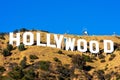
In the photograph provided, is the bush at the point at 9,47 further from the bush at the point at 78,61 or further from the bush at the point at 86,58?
the bush at the point at 86,58

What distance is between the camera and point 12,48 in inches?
6176

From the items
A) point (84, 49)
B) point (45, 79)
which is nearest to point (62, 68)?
point (45, 79)

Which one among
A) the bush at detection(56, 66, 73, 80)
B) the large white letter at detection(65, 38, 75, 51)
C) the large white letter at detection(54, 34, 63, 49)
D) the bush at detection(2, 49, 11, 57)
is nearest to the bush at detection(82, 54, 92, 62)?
the large white letter at detection(65, 38, 75, 51)

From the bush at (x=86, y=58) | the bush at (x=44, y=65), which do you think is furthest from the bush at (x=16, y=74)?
the bush at (x=86, y=58)

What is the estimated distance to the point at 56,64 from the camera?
14275cm

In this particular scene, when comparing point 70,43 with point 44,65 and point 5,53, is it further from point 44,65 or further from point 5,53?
point 44,65

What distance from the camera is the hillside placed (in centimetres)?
13350

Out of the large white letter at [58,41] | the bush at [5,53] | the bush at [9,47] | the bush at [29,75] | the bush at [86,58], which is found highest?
the large white letter at [58,41]

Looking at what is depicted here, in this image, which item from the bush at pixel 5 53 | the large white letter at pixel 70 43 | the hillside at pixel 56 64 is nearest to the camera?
the hillside at pixel 56 64

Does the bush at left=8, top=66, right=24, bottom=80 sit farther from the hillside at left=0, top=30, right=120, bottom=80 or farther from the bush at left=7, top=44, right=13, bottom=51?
the bush at left=7, top=44, right=13, bottom=51

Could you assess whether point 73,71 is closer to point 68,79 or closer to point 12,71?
point 68,79

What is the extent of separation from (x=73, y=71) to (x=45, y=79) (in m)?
12.4

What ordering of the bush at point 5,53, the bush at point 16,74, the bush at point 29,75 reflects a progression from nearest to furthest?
the bush at point 29,75 → the bush at point 16,74 → the bush at point 5,53

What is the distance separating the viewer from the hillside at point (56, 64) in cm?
13350
